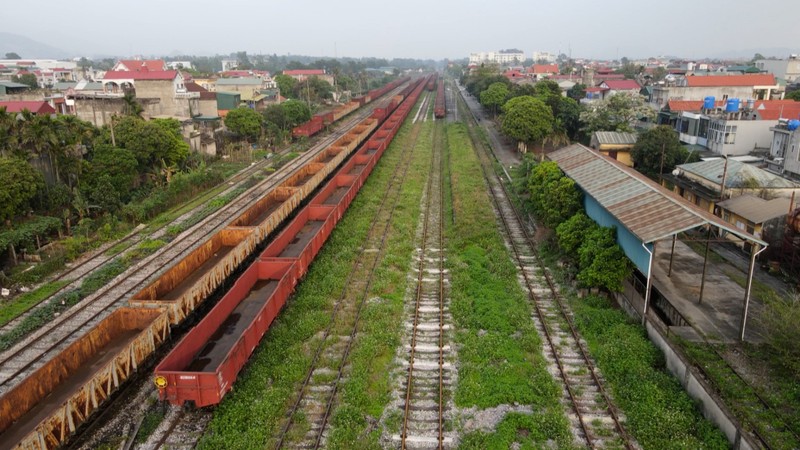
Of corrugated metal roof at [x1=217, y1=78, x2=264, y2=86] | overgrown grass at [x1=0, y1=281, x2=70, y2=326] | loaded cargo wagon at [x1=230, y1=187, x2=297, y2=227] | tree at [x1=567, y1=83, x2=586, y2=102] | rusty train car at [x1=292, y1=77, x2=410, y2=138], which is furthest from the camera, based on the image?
corrugated metal roof at [x1=217, y1=78, x2=264, y2=86]

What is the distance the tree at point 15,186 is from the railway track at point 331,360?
49.7 feet

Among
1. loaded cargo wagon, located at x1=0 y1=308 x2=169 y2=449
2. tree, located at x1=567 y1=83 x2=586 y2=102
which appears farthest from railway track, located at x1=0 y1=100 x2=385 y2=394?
tree, located at x1=567 y1=83 x2=586 y2=102

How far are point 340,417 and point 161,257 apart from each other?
14094 mm

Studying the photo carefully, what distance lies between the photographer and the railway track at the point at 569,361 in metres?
12.2

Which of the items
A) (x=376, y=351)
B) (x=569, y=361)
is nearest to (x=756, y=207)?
(x=569, y=361)

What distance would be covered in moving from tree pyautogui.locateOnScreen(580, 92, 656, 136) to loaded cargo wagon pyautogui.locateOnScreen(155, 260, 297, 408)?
33504 millimetres

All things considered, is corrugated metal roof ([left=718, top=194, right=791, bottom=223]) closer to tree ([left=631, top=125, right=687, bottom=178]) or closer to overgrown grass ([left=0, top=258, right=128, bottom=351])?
tree ([left=631, top=125, right=687, bottom=178])

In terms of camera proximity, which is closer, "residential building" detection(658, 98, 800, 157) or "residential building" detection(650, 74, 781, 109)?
"residential building" detection(658, 98, 800, 157)

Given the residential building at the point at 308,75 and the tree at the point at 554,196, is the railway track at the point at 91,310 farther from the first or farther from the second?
the residential building at the point at 308,75

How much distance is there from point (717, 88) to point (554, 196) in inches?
1744

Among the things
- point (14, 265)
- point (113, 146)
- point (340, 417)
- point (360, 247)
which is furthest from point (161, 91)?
point (340, 417)

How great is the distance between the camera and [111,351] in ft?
46.6

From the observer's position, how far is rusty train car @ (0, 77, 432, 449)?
434 inches

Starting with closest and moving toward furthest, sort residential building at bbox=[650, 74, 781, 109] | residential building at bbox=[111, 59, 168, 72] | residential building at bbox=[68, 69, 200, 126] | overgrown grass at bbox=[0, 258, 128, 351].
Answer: overgrown grass at bbox=[0, 258, 128, 351], residential building at bbox=[68, 69, 200, 126], residential building at bbox=[650, 74, 781, 109], residential building at bbox=[111, 59, 168, 72]
